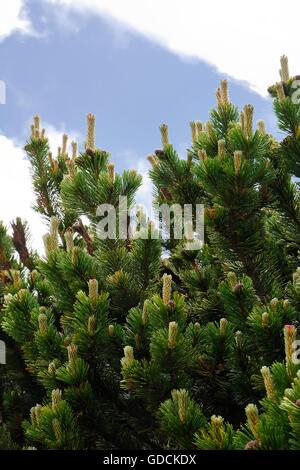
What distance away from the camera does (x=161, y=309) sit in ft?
9.09

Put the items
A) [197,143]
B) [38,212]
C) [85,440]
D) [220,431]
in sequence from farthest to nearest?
1. [38,212]
2. [197,143]
3. [85,440]
4. [220,431]

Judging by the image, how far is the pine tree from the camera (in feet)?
9.29

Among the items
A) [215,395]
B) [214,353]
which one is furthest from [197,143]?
[215,395]

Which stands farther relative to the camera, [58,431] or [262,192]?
[262,192]

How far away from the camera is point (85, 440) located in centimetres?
314

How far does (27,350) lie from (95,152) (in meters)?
1.66

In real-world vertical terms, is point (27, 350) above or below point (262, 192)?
below

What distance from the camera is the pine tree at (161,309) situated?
Result: 2832mm

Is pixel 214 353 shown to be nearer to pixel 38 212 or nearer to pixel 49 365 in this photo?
pixel 49 365

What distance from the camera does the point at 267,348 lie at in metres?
2.94

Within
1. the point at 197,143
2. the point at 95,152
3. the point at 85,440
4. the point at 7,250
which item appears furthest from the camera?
the point at 7,250

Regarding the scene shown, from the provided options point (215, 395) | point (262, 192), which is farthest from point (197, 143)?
point (215, 395)

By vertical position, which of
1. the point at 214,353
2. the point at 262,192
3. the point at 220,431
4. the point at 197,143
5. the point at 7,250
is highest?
the point at 197,143

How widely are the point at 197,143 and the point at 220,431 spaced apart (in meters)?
2.63
